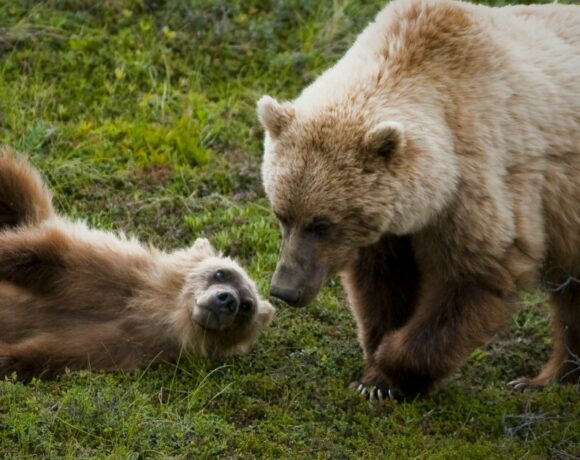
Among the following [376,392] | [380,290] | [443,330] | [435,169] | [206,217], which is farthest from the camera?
[206,217]

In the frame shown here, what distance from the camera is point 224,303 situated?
7758mm

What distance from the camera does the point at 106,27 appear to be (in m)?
10.9

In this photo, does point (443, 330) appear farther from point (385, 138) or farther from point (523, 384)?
point (523, 384)

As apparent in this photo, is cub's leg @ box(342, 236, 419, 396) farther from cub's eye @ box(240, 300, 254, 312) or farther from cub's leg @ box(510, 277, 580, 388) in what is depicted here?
cub's leg @ box(510, 277, 580, 388)

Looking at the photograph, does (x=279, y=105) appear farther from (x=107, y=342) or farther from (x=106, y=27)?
(x=106, y=27)

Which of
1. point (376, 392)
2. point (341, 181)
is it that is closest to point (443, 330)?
point (376, 392)

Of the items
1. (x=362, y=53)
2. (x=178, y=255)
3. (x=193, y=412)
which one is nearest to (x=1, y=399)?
(x=193, y=412)

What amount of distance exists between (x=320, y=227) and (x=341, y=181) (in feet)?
0.98

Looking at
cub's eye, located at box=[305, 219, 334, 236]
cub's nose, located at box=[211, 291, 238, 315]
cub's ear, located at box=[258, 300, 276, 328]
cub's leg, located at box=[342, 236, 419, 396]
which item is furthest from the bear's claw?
cub's eye, located at box=[305, 219, 334, 236]

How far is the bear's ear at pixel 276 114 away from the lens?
6863 mm

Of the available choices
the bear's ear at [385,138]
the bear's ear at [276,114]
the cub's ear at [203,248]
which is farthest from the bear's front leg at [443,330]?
the cub's ear at [203,248]

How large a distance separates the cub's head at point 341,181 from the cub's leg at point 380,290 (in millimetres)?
687

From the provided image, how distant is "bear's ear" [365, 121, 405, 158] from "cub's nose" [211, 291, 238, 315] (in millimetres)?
1626

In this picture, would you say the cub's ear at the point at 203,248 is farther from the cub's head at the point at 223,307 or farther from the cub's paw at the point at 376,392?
the cub's paw at the point at 376,392
